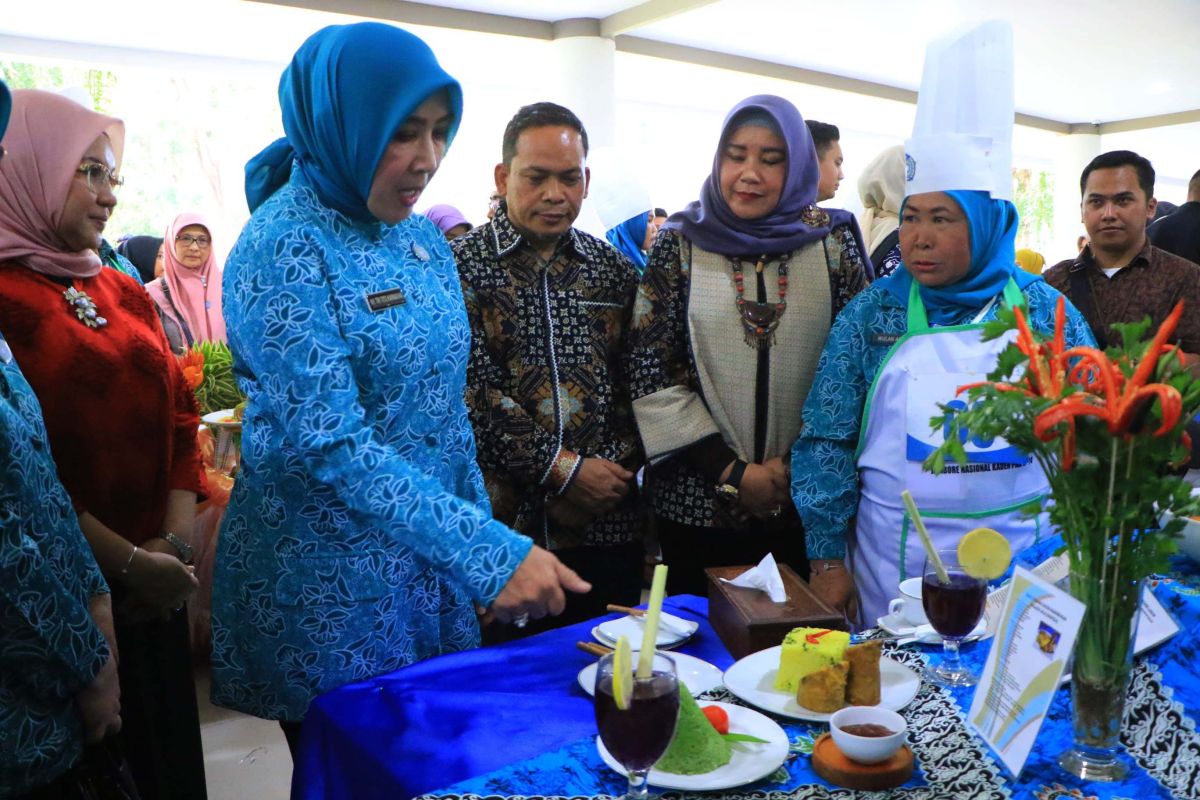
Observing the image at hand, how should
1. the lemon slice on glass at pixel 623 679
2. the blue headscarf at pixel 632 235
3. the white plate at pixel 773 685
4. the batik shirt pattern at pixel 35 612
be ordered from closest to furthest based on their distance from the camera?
the lemon slice on glass at pixel 623 679 < the white plate at pixel 773 685 < the batik shirt pattern at pixel 35 612 < the blue headscarf at pixel 632 235

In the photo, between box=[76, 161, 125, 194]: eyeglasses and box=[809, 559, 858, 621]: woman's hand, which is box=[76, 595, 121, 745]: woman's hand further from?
box=[809, 559, 858, 621]: woman's hand

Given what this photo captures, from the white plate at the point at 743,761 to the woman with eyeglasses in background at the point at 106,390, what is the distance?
1108mm

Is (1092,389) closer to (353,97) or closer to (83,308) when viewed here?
(353,97)

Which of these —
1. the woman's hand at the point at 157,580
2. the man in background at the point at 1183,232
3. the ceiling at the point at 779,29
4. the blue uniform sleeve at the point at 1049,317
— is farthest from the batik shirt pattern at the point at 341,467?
the ceiling at the point at 779,29

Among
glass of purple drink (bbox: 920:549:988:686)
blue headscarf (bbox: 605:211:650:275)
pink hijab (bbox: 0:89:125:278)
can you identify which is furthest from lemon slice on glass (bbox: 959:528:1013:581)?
blue headscarf (bbox: 605:211:650:275)

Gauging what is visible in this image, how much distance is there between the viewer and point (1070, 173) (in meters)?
12.9

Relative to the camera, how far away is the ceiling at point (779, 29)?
239 inches

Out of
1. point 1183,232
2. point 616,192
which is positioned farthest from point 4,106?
point 1183,232

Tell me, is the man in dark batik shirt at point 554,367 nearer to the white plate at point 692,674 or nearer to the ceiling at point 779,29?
the white plate at point 692,674

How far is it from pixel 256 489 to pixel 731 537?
1039 millimetres

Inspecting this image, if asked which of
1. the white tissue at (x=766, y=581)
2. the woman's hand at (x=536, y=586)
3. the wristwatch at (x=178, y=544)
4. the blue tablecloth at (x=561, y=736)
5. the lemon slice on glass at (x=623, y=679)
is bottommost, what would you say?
the wristwatch at (x=178, y=544)

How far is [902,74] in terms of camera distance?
960cm

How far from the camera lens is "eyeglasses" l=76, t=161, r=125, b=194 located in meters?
1.75

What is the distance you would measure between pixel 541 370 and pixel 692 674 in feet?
3.17
